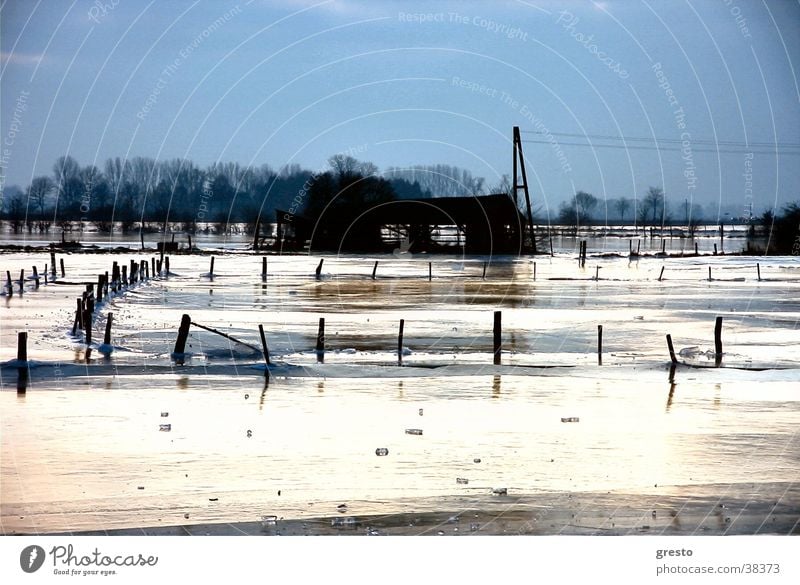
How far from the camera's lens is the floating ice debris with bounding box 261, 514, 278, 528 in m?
14.9

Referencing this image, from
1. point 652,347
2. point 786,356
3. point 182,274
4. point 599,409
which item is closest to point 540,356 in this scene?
point 652,347

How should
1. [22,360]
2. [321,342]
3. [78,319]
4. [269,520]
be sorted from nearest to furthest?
[269,520] → [22,360] → [321,342] → [78,319]

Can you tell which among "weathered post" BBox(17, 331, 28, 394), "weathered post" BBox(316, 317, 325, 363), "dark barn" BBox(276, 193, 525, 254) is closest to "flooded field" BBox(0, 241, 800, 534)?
"weathered post" BBox(17, 331, 28, 394)

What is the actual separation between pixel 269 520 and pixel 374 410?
9.62 m

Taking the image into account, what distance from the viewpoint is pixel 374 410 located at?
24609mm

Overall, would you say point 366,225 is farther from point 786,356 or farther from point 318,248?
point 786,356

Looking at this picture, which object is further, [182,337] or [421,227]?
[421,227]

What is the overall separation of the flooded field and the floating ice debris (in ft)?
0.98

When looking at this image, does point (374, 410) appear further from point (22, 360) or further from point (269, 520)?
point (22, 360)

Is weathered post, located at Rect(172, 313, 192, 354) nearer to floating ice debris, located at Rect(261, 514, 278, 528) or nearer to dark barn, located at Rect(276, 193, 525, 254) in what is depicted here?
floating ice debris, located at Rect(261, 514, 278, 528)

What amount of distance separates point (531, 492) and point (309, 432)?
6.20 meters

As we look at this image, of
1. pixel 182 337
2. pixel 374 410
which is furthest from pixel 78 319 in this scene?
pixel 374 410

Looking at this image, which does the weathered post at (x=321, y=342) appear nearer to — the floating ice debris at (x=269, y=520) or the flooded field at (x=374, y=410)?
the flooded field at (x=374, y=410)

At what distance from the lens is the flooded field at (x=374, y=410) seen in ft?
55.5
